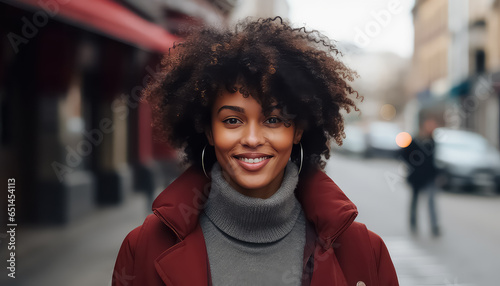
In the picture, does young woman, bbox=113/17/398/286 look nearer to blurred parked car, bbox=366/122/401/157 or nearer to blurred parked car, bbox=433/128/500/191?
blurred parked car, bbox=433/128/500/191

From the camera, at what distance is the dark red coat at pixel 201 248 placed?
64.8 inches

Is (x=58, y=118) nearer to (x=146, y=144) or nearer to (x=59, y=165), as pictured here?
(x=59, y=165)

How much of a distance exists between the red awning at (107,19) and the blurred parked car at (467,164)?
A: 7.27 m

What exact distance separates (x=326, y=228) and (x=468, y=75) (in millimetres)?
30090

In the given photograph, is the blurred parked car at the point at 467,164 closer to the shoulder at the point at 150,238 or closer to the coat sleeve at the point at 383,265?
the coat sleeve at the point at 383,265

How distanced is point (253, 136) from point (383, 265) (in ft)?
2.13

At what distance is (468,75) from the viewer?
94.3 feet

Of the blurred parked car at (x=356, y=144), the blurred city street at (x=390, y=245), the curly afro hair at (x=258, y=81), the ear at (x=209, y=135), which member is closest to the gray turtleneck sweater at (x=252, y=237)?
the ear at (x=209, y=135)

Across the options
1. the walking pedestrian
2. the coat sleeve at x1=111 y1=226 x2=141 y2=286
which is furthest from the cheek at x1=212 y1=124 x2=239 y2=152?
the walking pedestrian

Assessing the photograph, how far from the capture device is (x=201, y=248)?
1722 mm

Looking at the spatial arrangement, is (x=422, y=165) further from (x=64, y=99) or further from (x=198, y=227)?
(x=198, y=227)

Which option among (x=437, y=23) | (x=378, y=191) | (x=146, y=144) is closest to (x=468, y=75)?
(x=437, y=23)

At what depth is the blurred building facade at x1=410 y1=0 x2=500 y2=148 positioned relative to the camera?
80.4 feet

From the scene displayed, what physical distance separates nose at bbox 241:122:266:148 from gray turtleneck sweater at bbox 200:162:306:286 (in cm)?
20
